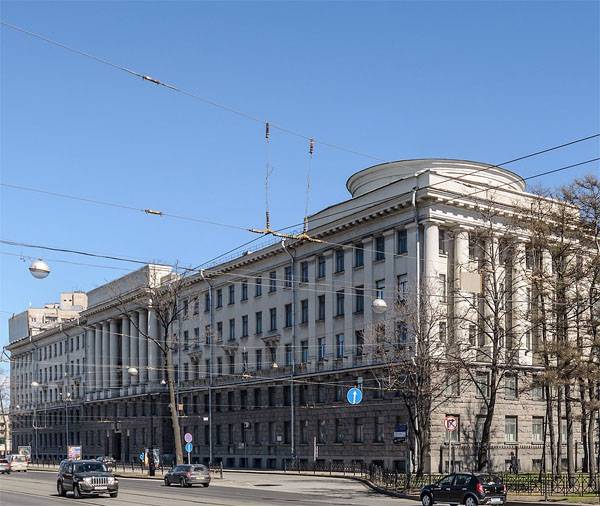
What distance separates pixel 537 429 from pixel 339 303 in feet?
57.0

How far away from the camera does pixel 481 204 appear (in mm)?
65062

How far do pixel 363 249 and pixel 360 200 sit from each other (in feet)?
12.8

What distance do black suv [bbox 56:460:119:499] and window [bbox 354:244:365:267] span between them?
32.3 metres

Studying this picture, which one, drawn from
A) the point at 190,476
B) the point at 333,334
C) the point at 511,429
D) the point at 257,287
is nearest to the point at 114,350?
the point at 257,287

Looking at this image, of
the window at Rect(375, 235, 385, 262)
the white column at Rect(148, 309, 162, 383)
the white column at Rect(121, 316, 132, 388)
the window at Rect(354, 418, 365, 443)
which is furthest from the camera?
the white column at Rect(121, 316, 132, 388)

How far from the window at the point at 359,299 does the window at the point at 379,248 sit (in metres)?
2.69

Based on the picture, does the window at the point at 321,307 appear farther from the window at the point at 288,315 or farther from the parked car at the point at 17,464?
the parked car at the point at 17,464

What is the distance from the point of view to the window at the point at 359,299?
2714 inches

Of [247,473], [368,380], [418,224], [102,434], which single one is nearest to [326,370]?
[368,380]

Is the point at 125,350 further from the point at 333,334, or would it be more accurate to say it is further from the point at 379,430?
the point at 379,430

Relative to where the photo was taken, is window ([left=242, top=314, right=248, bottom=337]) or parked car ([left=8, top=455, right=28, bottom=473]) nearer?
parked car ([left=8, top=455, right=28, bottom=473])

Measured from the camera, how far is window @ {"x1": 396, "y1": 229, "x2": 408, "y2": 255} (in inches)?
2586

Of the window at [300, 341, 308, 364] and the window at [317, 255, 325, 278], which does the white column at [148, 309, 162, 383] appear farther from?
the window at [317, 255, 325, 278]

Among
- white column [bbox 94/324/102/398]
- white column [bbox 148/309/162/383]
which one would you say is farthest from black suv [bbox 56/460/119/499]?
white column [bbox 94/324/102/398]
